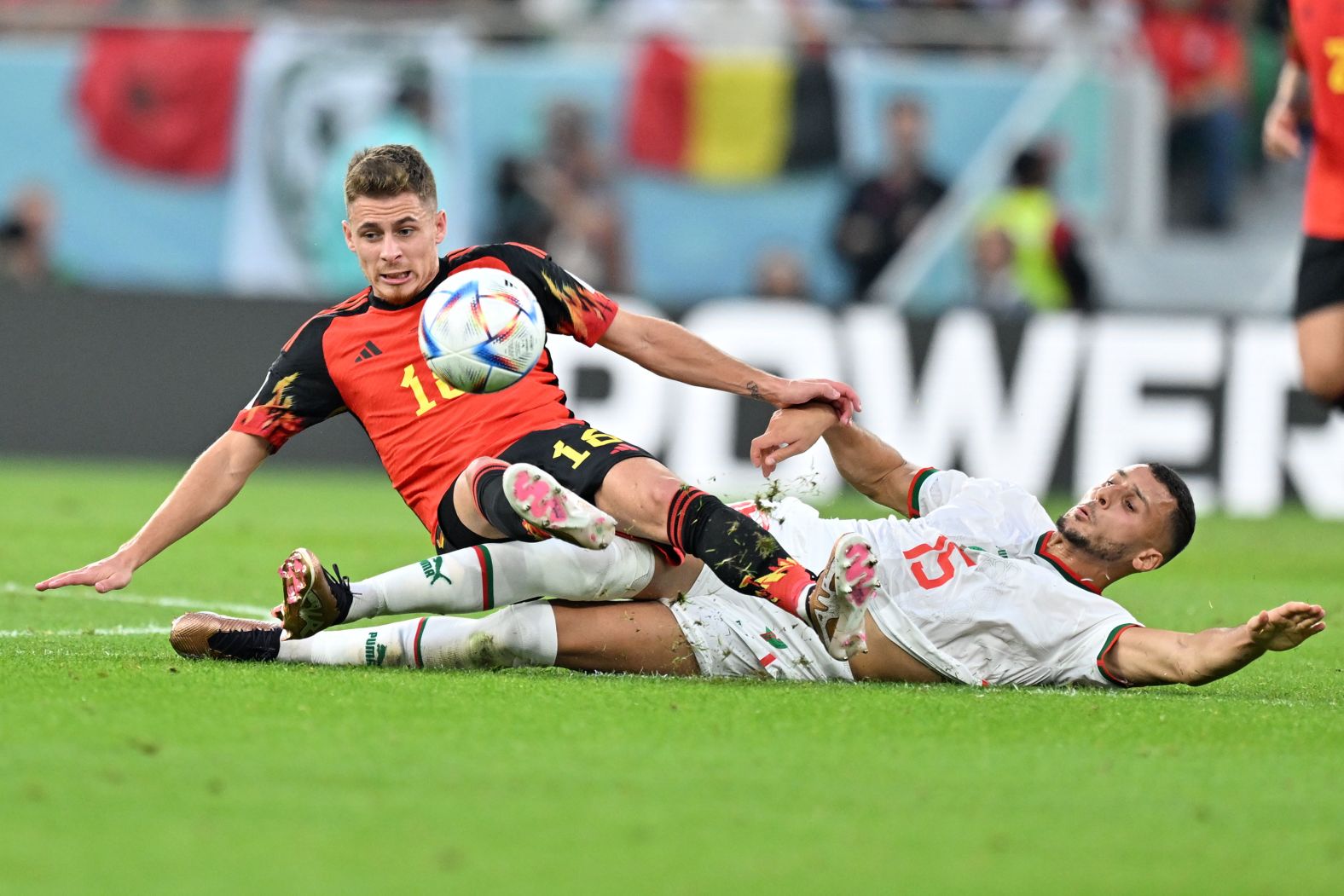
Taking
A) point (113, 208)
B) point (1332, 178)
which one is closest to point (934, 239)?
point (113, 208)

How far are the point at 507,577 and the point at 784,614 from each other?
810 millimetres

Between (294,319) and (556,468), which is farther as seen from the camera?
(294,319)

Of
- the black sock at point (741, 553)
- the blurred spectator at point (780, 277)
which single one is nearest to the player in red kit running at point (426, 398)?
the black sock at point (741, 553)

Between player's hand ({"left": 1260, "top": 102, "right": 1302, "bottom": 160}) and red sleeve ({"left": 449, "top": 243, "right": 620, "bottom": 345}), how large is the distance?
2117 millimetres

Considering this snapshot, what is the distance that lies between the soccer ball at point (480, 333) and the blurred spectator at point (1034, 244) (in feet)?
33.4

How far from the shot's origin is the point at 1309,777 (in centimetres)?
412

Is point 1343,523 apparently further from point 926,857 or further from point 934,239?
point 926,857

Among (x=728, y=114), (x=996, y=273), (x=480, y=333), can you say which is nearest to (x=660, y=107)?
(x=728, y=114)

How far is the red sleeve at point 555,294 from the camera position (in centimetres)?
→ 580

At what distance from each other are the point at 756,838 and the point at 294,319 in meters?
11.7

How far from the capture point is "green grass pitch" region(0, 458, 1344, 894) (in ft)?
10.5

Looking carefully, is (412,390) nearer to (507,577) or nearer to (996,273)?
(507,577)

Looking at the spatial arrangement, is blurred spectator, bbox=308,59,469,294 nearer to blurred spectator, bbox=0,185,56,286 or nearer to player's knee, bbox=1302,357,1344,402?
blurred spectator, bbox=0,185,56,286

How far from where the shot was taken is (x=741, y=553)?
4945 mm
